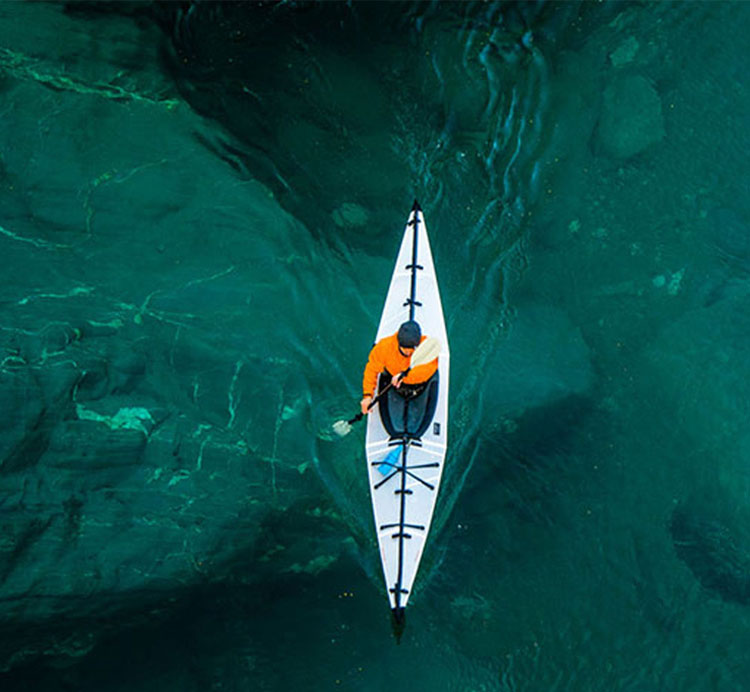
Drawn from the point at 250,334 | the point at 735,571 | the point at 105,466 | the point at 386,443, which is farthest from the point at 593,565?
the point at 105,466

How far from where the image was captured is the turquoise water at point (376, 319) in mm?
9211

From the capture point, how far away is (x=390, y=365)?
867 cm

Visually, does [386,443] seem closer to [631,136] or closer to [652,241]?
[652,241]

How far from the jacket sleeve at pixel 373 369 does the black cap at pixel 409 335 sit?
0.49m

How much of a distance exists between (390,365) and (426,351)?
0.49 metres

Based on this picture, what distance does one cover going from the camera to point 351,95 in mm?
10141

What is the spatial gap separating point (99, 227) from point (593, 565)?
670 cm

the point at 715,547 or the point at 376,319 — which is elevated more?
the point at 376,319

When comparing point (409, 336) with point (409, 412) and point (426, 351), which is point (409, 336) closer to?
point (426, 351)

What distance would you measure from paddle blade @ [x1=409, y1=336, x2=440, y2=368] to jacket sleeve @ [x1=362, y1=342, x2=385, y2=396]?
0.42m

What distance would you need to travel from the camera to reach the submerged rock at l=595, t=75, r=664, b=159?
10203mm

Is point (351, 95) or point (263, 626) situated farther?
point (351, 95)

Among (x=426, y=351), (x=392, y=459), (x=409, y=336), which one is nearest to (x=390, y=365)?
(x=426, y=351)

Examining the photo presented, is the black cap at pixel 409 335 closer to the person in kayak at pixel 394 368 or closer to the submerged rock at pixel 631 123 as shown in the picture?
the person in kayak at pixel 394 368
